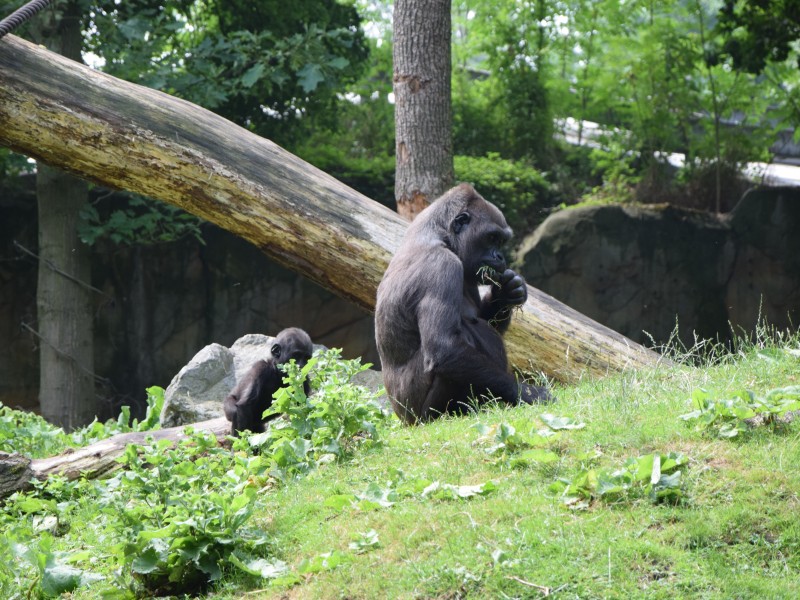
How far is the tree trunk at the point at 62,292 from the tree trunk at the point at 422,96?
4288 millimetres

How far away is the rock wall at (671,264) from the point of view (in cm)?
1295

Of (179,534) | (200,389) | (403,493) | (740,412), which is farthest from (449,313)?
(200,389)

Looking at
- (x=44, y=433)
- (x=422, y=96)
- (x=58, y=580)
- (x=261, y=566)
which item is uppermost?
(x=422, y=96)

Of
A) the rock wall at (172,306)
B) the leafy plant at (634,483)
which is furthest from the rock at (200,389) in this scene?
the leafy plant at (634,483)

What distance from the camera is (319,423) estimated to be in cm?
518

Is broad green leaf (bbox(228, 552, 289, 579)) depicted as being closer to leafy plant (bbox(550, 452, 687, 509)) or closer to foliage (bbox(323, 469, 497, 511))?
foliage (bbox(323, 469, 497, 511))

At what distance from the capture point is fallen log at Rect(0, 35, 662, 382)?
266 inches

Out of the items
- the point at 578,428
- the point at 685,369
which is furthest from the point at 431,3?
the point at 578,428

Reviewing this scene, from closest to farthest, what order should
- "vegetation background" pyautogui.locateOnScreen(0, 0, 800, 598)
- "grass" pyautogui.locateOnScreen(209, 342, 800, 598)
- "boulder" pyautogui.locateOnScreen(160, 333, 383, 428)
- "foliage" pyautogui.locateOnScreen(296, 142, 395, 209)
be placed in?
"grass" pyautogui.locateOnScreen(209, 342, 800, 598) < "vegetation background" pyautogui.locateOnScreen(0, 0, 800, 598) < "boulder" pyautogui.locateOnScreen(160, 333, 383, 428) < "foliage" pyautogui.locateOnScreen(296, 142, 395, 209)

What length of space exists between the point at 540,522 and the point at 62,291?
860 centimetres

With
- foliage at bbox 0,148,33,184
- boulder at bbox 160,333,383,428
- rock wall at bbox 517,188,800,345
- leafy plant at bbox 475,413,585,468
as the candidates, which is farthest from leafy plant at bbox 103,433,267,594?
rock wall at bbox 517,188,800,345

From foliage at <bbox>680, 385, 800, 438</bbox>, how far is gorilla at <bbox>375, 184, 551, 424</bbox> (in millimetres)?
1530

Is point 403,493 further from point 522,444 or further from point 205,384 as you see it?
point 205,384

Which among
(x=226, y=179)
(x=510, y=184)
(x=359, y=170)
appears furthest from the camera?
(x=359, y=170)
